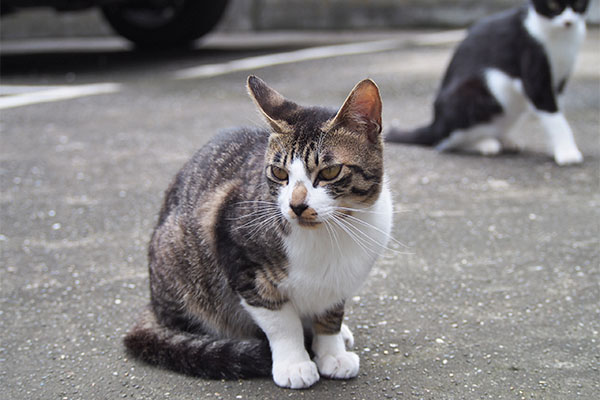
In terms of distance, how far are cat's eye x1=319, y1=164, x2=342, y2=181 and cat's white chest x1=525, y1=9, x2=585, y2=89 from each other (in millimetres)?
2752

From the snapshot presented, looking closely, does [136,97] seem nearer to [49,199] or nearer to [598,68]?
[49,199]

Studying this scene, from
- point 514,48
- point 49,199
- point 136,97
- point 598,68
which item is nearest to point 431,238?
point 514,48

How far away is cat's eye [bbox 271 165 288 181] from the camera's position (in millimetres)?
2037

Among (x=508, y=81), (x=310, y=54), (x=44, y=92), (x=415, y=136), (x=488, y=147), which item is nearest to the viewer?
(x=508, y=81)

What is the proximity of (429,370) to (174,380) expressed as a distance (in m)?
0.80

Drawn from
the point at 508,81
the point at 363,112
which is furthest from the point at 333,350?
the point at 508,81

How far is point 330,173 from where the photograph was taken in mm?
2002

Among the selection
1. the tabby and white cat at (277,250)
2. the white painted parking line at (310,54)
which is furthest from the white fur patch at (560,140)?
the white painted parking line at (310,54)

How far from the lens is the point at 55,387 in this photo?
2.14 m

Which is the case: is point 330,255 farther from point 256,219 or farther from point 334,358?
point 334,358

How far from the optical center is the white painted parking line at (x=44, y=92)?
6.07 m

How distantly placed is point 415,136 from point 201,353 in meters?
3.03

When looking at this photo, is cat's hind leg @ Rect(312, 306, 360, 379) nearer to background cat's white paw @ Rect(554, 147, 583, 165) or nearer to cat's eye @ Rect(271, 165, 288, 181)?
cat's eye @ Rect(271, 165, 288, 181)

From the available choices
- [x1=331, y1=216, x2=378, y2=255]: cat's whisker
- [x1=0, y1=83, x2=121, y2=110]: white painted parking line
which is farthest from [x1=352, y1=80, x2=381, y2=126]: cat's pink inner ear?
[x1=0, y1=83, x2=121, y2=110]: white painted parking line
